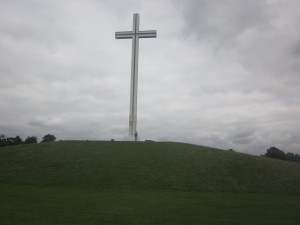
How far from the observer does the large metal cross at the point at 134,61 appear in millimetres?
39469

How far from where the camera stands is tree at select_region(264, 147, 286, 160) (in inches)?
2359

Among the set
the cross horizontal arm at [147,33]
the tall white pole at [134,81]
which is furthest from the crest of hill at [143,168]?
the cross horizontal arm at [147,33]

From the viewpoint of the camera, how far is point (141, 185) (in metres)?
Answer: 24.1

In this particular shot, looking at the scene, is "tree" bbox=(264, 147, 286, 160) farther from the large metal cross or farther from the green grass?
the large metal cross

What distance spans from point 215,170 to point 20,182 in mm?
14381

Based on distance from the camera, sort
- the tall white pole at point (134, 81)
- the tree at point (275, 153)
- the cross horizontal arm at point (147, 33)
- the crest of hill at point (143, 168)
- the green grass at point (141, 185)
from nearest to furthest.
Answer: the green grass at point (141, 185) → the crest of hill at point (143, 168) → the tall white pole at point (134, 81) → the cross horizontal arm at point (147, 33) → the tree at point (275, 153)

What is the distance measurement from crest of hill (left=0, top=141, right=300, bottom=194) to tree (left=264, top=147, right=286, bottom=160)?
29.4 m

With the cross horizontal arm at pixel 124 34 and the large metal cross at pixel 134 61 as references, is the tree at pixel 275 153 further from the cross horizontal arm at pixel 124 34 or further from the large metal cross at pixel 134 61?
the cross horizontal arm at pixel 124 34

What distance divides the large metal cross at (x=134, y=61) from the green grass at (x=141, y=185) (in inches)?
161

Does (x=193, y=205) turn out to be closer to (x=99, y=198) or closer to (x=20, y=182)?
(x=99, y=198)

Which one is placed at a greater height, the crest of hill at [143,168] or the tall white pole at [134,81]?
the tall white pole at [134,81]

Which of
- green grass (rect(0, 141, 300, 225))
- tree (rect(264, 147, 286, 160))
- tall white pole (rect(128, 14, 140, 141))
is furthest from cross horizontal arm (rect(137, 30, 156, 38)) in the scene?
tree (rect(264, 147, 286, 160))

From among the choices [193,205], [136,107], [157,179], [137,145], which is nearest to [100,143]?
[137,145]

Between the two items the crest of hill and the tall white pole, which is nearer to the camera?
the crest of hill
